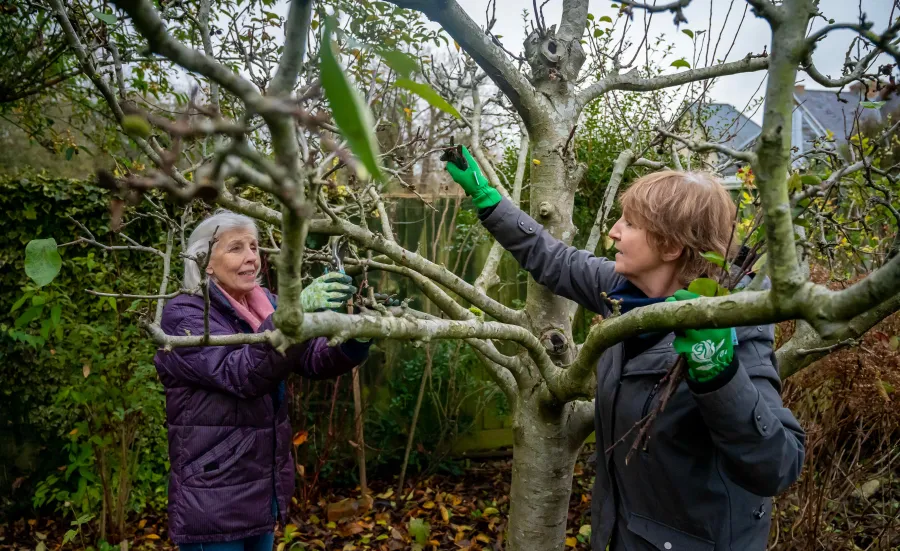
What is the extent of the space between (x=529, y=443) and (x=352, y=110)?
1916 mm

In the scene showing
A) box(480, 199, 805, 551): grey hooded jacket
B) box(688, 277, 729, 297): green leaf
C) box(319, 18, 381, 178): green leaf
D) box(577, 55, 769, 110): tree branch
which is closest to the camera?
box(319, 18, 381, 178): green leaf

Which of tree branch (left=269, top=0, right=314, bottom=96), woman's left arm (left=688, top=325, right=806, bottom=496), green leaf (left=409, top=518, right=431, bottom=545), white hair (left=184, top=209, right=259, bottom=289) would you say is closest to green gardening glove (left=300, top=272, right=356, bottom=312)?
white hair (left=184, top=209, right=259, bottom=289)

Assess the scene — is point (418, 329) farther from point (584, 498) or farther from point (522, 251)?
point (584, 498)

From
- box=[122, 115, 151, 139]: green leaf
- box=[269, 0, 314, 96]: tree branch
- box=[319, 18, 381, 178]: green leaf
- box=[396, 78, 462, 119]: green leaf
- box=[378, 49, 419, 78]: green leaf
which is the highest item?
box=[269, 0, 314, 96]: tree branch

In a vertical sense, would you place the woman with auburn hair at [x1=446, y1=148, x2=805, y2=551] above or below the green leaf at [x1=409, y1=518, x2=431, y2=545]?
above

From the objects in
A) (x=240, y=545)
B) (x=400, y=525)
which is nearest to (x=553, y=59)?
(x=240, y=545)

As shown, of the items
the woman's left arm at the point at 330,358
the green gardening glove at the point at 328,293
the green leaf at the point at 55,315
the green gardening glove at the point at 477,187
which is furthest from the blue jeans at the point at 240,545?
the green gardening glove at the point at 477,187

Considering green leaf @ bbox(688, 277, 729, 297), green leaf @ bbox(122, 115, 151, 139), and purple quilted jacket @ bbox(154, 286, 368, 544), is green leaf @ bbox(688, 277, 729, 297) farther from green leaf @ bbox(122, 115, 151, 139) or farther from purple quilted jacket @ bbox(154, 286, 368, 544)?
purple quilted jacket @ bbox(154, 286, 368, 544)

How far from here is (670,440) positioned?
59.6 inches

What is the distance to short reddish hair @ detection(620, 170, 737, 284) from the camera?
4.95ft

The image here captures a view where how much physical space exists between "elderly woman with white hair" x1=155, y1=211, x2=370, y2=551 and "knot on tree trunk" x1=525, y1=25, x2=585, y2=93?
1154 mm

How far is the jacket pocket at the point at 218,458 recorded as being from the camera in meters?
→ 2.11

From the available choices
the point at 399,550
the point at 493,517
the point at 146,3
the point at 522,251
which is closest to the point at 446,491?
the point at 493,517

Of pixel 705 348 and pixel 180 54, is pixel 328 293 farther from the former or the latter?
pixel 180 54
